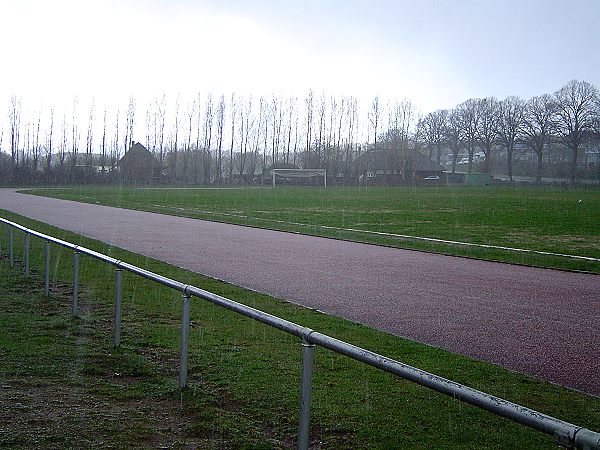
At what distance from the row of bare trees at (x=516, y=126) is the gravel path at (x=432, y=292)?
266 feet

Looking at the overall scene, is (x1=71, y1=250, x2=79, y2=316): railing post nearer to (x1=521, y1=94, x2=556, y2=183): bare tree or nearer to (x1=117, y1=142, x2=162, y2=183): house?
(x1=117, y1=142, x2=162, y2=183): house

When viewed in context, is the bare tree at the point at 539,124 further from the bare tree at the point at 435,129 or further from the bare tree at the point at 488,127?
the bare tree at the point at 435,129

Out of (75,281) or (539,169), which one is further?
(539,169)

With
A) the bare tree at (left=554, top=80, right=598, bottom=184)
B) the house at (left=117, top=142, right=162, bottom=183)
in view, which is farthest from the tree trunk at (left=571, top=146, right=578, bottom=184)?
the house at (left=117, top=142, right=162, bottom=183)

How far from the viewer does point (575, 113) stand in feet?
309

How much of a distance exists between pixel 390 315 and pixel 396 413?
14.1 ft

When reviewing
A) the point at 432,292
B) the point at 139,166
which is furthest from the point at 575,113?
the point at 432,292

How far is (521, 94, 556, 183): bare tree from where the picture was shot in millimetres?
98625

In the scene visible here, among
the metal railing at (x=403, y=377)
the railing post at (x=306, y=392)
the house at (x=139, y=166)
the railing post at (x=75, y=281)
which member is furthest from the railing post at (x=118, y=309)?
the house at (x=139, y=166)

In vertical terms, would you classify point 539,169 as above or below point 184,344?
above

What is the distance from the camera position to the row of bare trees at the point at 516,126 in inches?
3656

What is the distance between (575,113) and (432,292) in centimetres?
9031

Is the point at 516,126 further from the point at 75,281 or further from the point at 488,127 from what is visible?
the point at 75,281

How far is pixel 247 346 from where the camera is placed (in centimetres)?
751
